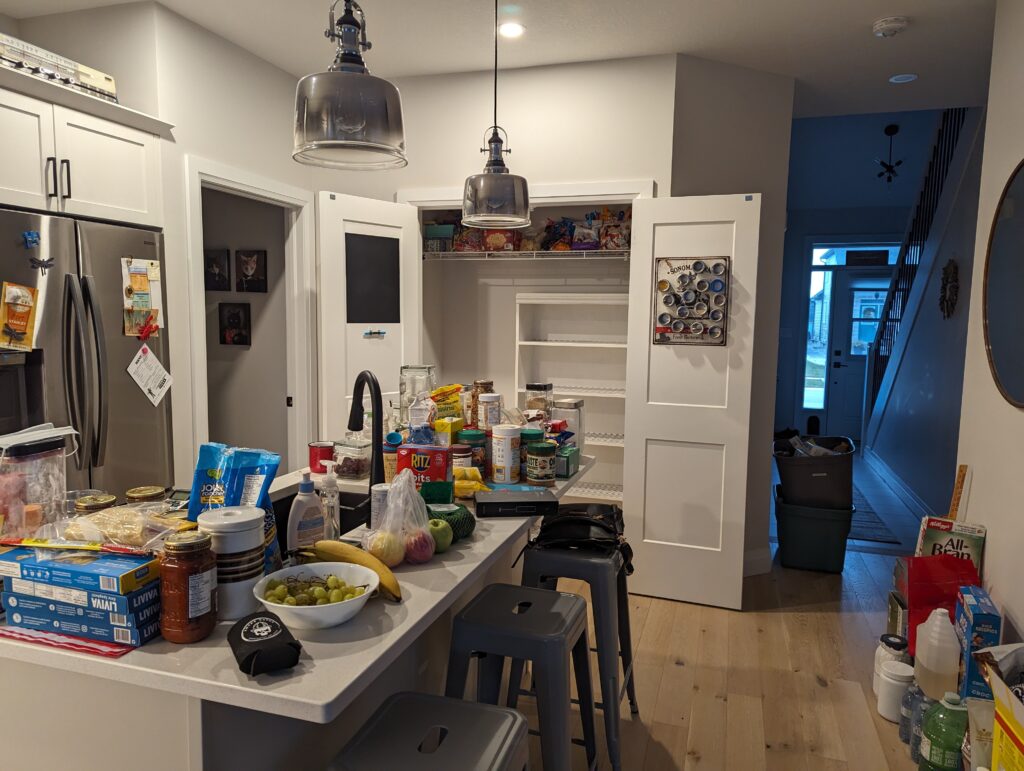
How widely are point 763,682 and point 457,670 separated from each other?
1.76m

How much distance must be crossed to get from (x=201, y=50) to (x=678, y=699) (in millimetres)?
3668

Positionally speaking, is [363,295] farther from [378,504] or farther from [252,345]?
[378,504]

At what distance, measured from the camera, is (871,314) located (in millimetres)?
8633

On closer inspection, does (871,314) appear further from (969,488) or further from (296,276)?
(296,276)

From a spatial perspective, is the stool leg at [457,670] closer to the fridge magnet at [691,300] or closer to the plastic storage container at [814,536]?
the fridge magnet at [691,300]

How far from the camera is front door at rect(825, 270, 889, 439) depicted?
28.0 feet

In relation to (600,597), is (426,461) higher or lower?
higher

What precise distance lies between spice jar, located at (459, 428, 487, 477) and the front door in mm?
7499

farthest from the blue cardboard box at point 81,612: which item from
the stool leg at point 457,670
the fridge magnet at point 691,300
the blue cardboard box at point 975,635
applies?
the fridge magnet at point 691,300

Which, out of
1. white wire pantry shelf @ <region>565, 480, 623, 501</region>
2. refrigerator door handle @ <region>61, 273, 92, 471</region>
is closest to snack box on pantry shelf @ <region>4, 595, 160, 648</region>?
refrigerator door handle @ <region>61, 273, 92, 471</region>

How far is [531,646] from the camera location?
1.72 meters

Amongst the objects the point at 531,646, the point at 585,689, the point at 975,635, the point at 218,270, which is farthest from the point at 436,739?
the point at 218,270

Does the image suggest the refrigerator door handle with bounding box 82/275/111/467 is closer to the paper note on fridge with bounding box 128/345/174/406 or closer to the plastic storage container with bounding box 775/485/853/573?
the paper note on fridge with bounding box 128/345/174/406

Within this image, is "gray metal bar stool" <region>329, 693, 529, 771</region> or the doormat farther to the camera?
the doormat
